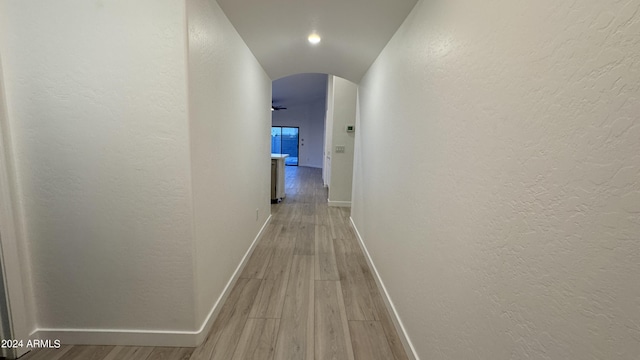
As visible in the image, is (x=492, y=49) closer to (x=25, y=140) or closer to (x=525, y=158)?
(x=525, y=158)

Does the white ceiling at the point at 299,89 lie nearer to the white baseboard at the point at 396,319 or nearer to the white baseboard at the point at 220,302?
the white baseboard at the point at 220,302

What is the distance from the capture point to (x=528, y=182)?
2.53 feet

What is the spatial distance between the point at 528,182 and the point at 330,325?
1651 mm

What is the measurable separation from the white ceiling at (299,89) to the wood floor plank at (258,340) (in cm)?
763

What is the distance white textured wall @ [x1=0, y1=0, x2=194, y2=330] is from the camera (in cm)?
146

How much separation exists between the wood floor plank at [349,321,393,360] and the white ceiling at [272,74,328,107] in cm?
775

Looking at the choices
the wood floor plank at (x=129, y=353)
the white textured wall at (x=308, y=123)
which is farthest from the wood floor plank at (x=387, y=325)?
the white textured wall at (x=308, y=123)

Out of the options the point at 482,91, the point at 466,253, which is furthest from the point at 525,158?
the point at 466,253

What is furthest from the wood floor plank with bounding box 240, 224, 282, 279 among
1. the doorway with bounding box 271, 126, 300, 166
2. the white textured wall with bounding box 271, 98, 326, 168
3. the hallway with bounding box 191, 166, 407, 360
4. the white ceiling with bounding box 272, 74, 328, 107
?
the doorway with bounding box 271, 126, 300, 166

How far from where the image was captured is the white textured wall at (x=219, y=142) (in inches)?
63.9

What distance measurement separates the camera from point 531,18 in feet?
2.54

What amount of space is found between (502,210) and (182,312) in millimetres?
1807

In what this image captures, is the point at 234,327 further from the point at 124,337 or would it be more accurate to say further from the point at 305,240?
the point at 305,240

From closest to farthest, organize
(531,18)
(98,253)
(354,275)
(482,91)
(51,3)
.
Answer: (531,18) → (482,91) → (51,3) → (98,253) → (354,275)
